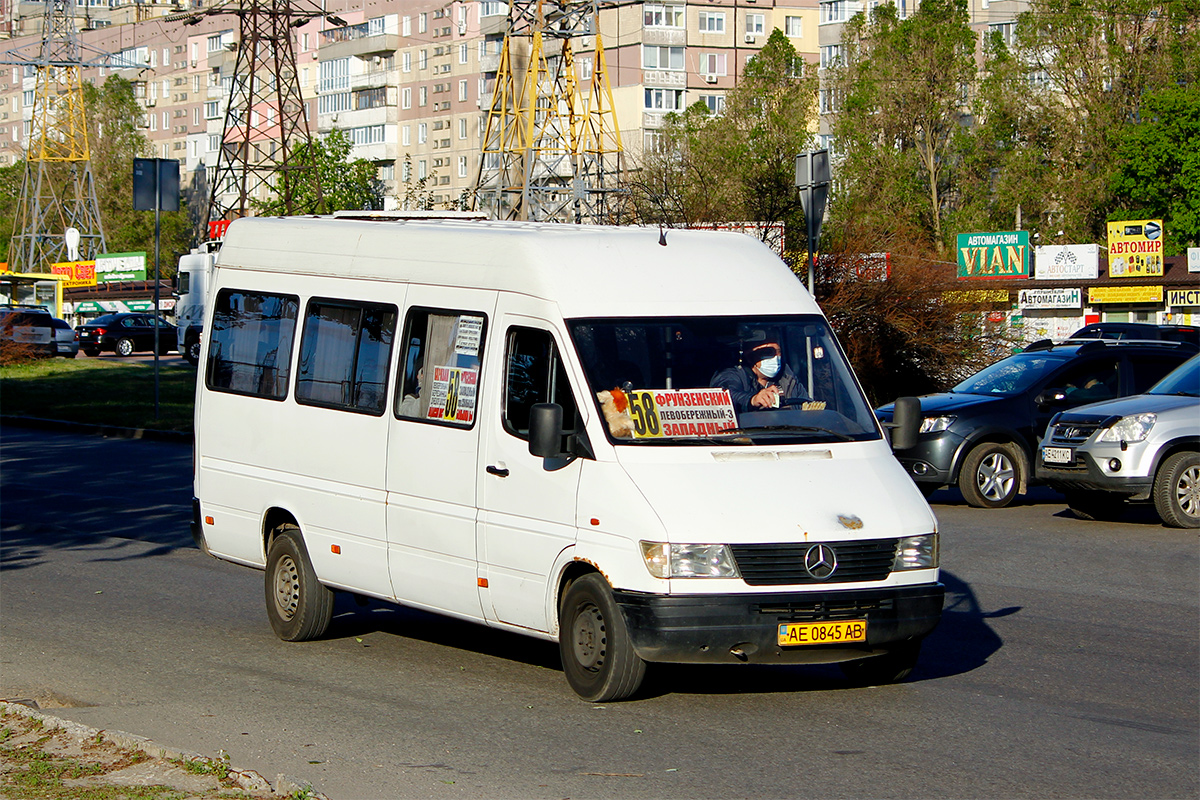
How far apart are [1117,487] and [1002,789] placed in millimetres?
9537

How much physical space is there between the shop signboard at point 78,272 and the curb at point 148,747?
80.6m

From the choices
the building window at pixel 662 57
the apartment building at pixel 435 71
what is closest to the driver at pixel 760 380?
the apartment building at pixel 435 71

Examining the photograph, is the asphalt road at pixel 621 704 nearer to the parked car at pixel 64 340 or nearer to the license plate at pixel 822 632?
the license plate at pixel 822 632

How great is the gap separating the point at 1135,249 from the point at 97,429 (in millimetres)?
38546

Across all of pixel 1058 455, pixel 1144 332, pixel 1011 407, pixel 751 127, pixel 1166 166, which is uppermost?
pixel 751 127

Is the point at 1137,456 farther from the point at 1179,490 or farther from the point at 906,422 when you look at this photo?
the point at 906,422

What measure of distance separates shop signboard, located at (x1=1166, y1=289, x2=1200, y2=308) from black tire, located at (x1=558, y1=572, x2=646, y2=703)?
49.4 meters

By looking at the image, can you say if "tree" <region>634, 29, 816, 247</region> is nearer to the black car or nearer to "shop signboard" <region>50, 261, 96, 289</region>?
the black car

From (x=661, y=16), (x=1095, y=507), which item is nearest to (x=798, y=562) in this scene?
(x=1095, y=507)

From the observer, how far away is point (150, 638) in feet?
31.7

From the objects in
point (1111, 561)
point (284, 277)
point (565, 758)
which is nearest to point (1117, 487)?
point (1111, 561)

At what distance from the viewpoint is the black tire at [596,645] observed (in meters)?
7.47

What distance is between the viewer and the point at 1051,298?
5522 centimetres

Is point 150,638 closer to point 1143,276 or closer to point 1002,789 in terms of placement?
point 1002,789
